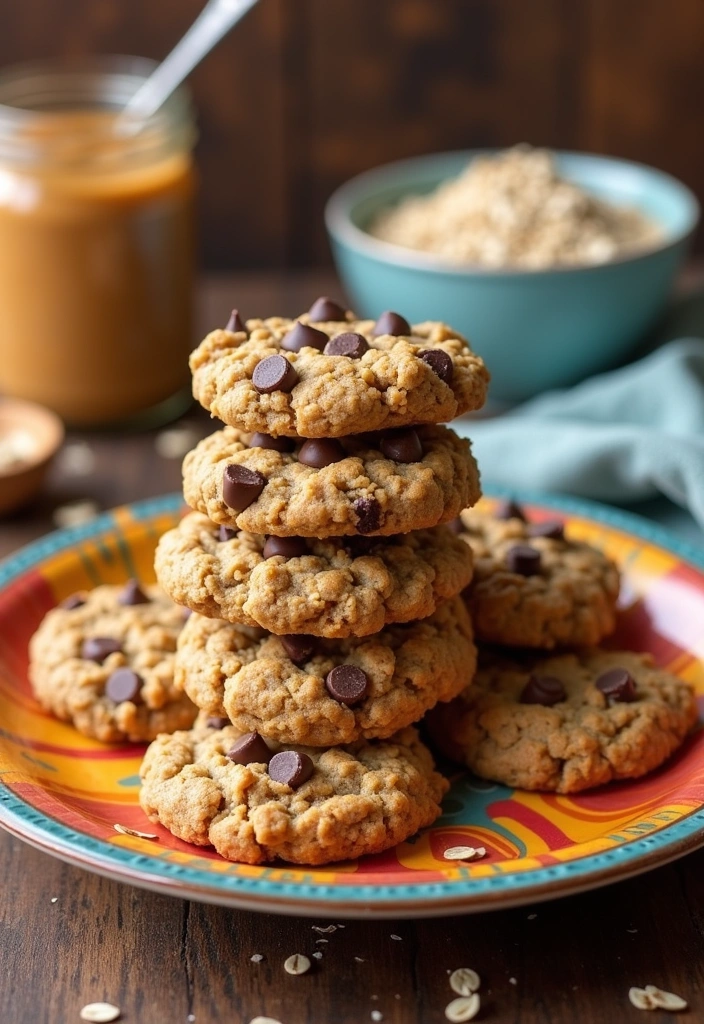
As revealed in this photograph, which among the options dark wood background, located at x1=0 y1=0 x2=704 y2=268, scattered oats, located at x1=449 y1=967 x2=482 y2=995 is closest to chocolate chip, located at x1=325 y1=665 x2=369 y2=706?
scattered oats, located at x1=449 y1=967 x2=482 y2=995

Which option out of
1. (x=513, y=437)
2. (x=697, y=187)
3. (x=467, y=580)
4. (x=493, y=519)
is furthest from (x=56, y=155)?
(x=697, y=187)

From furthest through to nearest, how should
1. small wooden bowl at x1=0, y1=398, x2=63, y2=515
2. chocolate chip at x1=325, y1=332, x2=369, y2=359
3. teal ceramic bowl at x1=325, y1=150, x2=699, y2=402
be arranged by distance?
teal ceramic bowl at x1=325, y1=150, x2=699, y2=402
small wooden bowl at x1=0, y1=398, x2=63, y2=515
chocolate chip at x1=325, y1=332, x2=369, y2=359

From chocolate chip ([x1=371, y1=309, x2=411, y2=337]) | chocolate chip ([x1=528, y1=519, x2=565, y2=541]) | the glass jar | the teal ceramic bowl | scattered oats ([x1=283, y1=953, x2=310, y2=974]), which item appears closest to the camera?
scattered oats ([x1=283, y1=953, x2=310, y2=974])

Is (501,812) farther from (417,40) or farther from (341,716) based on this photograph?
(417,40)

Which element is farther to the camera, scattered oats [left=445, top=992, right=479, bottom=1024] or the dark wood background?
the dark wood background

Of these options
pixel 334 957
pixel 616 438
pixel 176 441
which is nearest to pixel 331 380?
pixel 334 957

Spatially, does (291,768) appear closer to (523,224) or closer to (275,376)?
(275,376)

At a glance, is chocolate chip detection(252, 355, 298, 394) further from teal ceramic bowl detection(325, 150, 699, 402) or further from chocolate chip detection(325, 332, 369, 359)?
teal ceramic bowl detection(325, 150, 699, 402)

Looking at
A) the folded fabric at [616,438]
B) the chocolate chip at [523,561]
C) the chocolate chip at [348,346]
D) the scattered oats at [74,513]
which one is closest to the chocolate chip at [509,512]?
the chocolate chip at [523,561]
